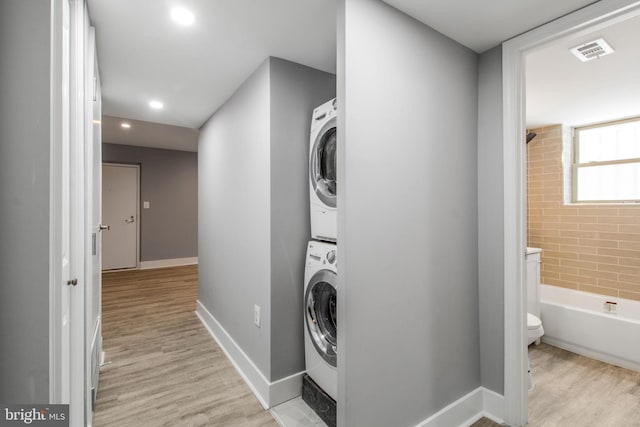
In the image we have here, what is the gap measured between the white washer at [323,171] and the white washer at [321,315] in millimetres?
116

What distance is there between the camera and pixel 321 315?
6.13ft

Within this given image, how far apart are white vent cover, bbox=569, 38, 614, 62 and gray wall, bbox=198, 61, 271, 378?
194 centimetres

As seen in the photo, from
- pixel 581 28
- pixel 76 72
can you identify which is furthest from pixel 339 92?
pixel 581 28

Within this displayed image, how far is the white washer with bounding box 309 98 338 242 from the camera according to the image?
1.79 metres

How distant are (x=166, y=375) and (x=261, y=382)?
817mm

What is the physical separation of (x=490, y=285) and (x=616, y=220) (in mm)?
2161

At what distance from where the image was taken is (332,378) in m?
1.69

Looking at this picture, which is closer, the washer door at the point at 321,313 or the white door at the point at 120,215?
the washer door at the point at 321,313

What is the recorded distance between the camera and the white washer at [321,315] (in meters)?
1.71

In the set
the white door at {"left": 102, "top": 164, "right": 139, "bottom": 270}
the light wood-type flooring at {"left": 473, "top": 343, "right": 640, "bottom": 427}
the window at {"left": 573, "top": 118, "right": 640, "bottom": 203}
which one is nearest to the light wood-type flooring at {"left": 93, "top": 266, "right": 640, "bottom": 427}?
the light wood-type flooring at {"left": 473, "top": 343, "right": 640, "bottom": 427}

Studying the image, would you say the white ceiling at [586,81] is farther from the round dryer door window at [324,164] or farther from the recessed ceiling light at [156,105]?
the recessed ceiling light at [156,105]

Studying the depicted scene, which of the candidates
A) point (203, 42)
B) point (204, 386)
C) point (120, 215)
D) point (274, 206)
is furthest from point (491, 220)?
point (120, 215)

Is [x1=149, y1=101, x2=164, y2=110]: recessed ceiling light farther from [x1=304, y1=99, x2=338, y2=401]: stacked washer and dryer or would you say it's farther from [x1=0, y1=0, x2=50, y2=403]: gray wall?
[x1=0, y1=0, x2=50, y2=403]: gray wall
